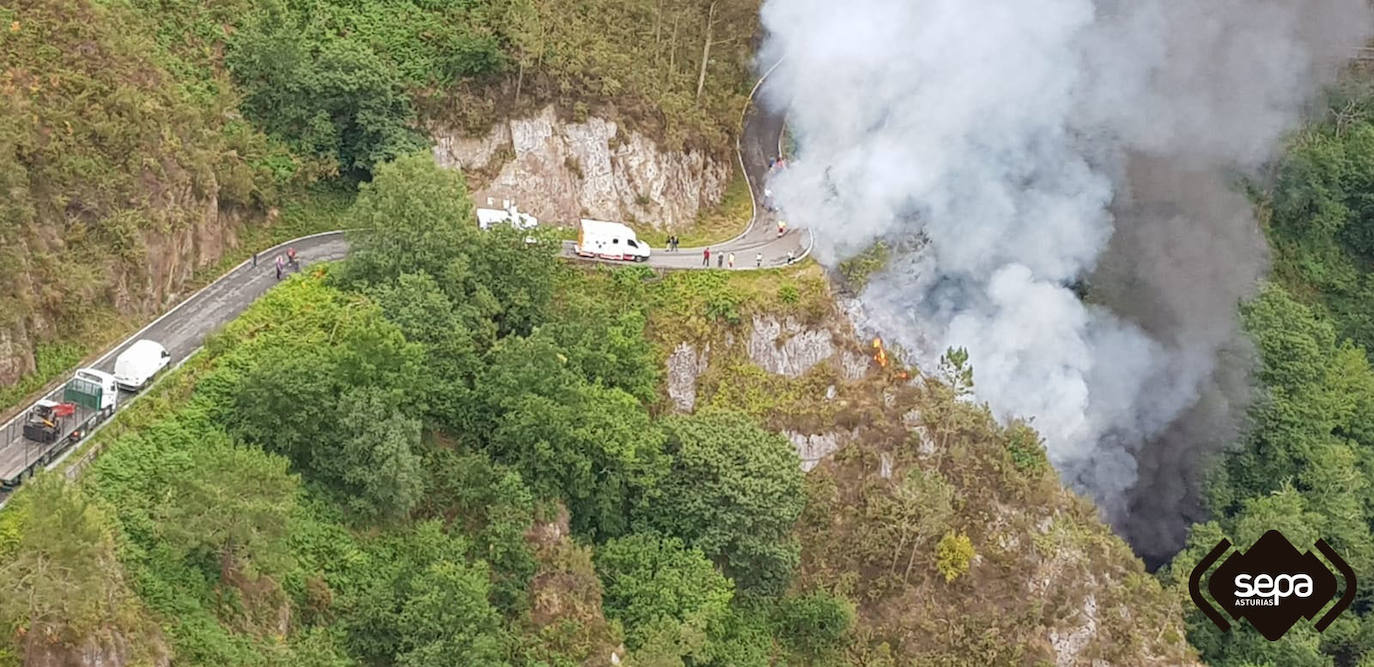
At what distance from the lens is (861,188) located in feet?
217

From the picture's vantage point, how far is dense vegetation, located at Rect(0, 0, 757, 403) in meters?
49.3

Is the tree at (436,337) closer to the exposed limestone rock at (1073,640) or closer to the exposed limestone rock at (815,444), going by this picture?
the exposed limestone rock at (815,444)

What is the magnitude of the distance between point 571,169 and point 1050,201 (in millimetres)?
26843

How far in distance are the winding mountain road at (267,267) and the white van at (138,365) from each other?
65cm

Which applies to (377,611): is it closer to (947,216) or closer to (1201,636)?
(947,216)

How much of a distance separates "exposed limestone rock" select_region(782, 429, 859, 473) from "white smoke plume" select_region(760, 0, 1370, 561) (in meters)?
7.23

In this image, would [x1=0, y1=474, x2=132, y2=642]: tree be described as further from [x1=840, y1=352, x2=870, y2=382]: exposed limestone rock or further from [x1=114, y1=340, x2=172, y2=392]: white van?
[x1=840, y1=352, x2=870, y2=382]: exposed limestone rock

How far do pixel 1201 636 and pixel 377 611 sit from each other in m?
44.8

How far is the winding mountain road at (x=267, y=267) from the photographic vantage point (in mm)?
44109

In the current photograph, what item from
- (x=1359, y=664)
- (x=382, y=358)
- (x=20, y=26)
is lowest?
(x=1359, y=664)

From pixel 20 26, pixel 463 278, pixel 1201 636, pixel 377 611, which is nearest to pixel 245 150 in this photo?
pixel 20 26

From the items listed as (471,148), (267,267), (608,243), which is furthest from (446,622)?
(471,148)

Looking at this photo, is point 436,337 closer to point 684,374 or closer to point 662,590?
point 684,374

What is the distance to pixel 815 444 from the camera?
59.1 m
